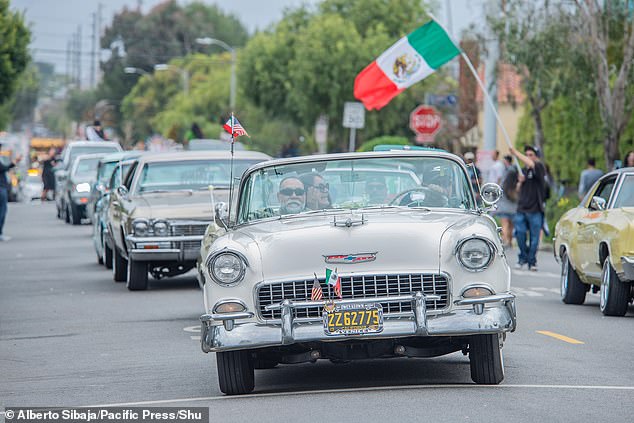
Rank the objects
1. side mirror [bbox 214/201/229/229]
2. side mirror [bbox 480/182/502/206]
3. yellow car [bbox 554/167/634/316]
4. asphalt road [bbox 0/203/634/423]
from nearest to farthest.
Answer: asphalt road [bbox 0/203/634/423]
side mirror [bbox 480/182/502/206]
side mirror [bbox 214/201/229/229]
yellow car [bbox 554/167/634/316]

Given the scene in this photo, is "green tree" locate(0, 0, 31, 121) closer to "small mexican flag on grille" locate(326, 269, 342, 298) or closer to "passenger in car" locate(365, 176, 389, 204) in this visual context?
"passenger in car" locate(365, 176, 389, 204)

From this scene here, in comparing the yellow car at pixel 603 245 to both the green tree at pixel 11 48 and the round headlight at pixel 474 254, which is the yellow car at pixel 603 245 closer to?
the round headlight at pixel 474 254

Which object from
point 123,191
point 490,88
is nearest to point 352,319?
point 123,191

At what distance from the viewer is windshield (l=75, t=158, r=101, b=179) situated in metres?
37.3

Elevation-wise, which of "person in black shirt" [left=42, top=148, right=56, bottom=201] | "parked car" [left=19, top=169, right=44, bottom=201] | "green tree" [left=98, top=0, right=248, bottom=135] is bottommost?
"parked car" [left=19, top=169, right=44, bottom=201]

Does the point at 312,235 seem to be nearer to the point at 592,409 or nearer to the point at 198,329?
the point at 592,409

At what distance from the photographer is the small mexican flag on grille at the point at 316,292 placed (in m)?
9.38

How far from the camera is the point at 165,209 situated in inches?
722

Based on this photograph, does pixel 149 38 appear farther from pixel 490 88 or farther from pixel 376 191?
pixel 376 191

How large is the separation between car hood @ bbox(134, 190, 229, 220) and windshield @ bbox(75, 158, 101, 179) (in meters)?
18.6

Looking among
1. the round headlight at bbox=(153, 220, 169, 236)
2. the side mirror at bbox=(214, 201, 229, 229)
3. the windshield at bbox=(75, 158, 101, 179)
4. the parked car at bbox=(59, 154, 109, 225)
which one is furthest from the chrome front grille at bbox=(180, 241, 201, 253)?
the windshield at bbox=(75, 158, 101, 179)

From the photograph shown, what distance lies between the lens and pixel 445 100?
36.4 m

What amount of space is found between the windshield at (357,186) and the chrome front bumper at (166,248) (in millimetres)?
7265

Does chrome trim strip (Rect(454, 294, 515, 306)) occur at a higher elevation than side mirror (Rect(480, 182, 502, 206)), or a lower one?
lower
